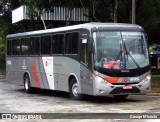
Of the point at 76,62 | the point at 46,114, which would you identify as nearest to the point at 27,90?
the point at 76,62

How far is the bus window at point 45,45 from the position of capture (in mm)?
20984

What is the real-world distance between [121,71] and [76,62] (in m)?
2.21

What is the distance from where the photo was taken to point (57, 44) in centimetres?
2016

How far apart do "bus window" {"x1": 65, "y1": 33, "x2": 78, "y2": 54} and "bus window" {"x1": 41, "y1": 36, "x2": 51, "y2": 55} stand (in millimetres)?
1832

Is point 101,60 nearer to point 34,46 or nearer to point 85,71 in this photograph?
point 85,71

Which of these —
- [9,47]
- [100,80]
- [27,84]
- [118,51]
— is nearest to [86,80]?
[100,80]

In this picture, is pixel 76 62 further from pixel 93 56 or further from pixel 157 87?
pixel 157 87

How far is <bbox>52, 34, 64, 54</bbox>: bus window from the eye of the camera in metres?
19.8

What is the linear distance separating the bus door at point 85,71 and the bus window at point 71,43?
687mm

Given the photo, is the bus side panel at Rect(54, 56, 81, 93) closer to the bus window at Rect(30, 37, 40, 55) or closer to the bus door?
the bus door

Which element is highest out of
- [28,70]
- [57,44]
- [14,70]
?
[57,44]

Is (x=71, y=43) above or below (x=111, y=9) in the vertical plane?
below

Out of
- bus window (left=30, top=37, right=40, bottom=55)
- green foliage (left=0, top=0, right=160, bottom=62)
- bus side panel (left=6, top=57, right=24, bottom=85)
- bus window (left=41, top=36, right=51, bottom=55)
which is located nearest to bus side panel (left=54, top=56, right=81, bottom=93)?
bus window (left=41, top=36, right=51, bottom=55)

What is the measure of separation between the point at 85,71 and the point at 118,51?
1525 mm
